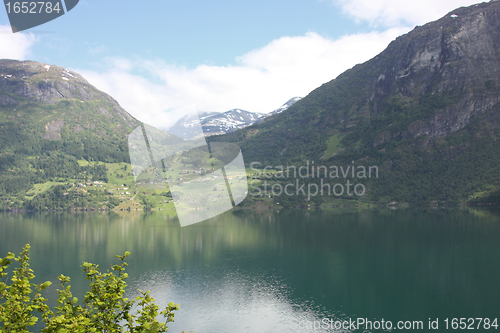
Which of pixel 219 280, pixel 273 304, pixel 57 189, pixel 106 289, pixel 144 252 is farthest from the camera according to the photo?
pixel 57 189

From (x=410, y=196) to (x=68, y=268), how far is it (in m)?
170

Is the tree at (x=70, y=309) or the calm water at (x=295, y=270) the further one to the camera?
the calm water at (x=295, y=270)

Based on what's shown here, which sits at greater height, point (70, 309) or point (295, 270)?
point (70, 309)

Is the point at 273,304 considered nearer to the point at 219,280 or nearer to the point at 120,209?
the point at 219,280

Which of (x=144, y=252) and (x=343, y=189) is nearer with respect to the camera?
(x=144, y=252)

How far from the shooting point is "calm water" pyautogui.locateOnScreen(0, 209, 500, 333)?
36.4 meters

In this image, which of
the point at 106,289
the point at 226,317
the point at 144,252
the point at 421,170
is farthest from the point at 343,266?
the point at 421,170

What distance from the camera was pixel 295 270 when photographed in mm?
54625

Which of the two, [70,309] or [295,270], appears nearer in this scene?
[70,309]

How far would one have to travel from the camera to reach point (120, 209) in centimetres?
18012

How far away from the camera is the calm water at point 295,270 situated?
119 ft

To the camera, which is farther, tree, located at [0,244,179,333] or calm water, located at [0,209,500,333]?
calm water, located at [0,209,500,333]

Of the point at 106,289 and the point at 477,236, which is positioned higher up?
the point at 106,289

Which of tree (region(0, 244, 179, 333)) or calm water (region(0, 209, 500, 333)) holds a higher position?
tree (region(0, 244, 179, 333))
